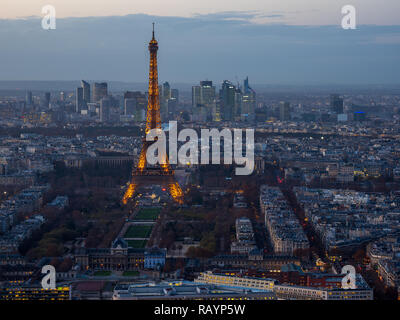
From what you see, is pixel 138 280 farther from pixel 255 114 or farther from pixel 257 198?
pixel 255 114

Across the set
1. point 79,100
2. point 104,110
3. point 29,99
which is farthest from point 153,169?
point 29,99

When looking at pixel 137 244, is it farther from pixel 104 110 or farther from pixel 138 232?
pixel 104 110

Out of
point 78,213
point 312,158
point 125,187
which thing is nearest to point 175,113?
point 312,158

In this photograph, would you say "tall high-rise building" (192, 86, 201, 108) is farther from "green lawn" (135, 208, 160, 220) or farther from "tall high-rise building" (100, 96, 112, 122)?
"green lawn" (135, 208, 160, 220)

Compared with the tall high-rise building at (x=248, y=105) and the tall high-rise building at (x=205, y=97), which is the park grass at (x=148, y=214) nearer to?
the tall high-rise building at (x=248, y=105)

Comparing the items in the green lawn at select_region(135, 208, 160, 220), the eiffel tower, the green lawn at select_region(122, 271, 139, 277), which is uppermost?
the eiffel tower

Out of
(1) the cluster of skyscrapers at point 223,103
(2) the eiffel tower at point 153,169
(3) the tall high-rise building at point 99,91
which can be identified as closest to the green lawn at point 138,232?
(2) the eiffel tower at point 153,169

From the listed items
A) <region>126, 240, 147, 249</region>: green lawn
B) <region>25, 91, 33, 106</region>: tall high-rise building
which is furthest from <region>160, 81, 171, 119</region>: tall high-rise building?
<region>126, 240, 147, 249</region>: green lawn
